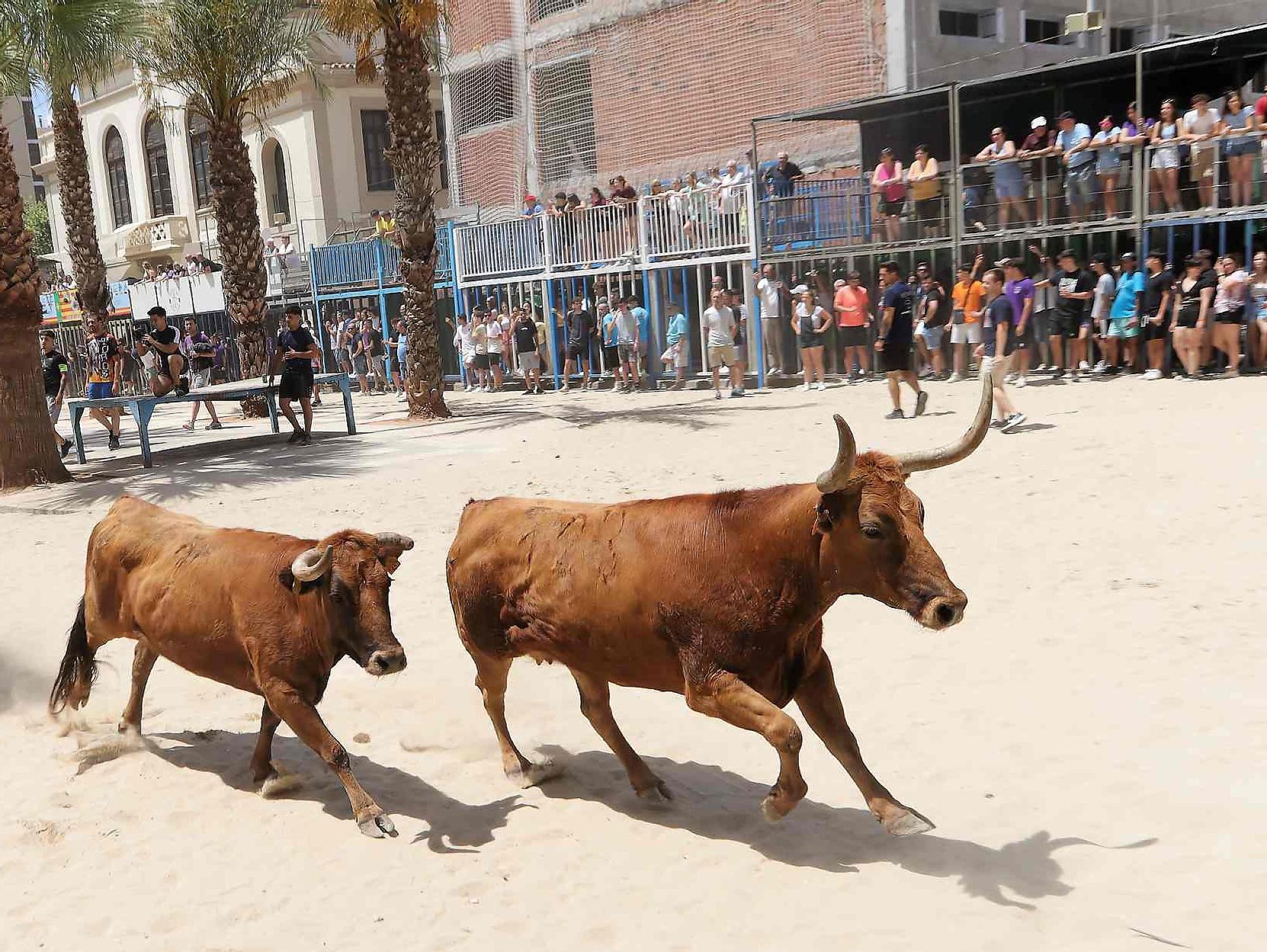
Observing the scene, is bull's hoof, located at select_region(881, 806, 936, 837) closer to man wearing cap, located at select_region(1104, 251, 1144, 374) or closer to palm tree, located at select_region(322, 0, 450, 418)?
man wearing cap, located at select_region(1104, 251, 1144, 374)

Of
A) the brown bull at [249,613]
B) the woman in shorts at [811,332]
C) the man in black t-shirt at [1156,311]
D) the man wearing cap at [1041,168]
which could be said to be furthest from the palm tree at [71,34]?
the man in black t-shirt at [1156,311]

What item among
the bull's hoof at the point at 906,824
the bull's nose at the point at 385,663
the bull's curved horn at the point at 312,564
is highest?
the bull's curved horn at the point at 312,564

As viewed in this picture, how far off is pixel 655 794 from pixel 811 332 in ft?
48.4

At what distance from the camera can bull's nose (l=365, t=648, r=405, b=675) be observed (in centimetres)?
451

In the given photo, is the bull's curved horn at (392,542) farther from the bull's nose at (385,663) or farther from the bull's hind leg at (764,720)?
the bull's hind leg at (764,720)

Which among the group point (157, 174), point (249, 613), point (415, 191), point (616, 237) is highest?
point (157, 174)

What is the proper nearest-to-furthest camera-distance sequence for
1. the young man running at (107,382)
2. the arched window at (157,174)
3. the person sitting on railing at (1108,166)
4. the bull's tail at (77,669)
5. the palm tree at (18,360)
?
the bull's tail at (77,669)
the palm tree at (18,360)
the person sitting on railing at (1108,166)
the young man running at (107,382)
the arched window at (157,174)

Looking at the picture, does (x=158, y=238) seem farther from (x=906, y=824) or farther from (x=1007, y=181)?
(x=906, y=824)

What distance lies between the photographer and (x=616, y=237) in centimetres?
2206

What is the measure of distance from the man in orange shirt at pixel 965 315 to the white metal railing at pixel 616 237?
153 inches

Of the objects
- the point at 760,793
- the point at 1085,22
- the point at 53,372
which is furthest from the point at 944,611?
the point at 1085,22

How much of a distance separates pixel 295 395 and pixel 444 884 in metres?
12.9

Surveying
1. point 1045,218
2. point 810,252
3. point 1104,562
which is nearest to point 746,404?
point 810,252

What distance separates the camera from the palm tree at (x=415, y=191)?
17.8 meters
